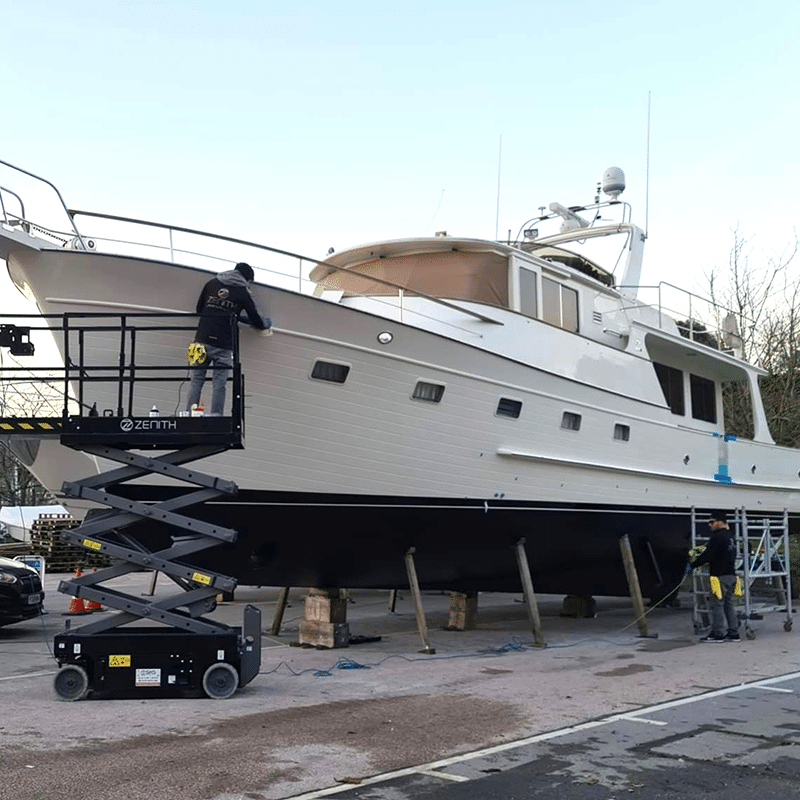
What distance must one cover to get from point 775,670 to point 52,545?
55.4 ft

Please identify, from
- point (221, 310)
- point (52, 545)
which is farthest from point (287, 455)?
point (52, 545)

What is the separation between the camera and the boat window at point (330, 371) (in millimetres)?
8852

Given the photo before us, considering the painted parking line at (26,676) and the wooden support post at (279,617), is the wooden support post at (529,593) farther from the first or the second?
the painted parking line at (26,676)

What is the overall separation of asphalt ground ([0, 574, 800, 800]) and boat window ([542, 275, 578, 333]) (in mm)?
3856

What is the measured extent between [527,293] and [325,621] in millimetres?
4456

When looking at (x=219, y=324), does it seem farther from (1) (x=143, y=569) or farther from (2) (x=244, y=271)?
(1) (x=143, y=569)

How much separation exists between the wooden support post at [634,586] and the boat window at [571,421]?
5.90ft

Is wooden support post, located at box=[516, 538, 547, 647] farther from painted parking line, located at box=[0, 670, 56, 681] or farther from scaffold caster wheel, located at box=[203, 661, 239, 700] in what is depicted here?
painted parking line, located at box=[0, 670, 56, 681]

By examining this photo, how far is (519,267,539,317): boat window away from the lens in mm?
11014

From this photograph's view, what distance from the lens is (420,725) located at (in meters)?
6.11

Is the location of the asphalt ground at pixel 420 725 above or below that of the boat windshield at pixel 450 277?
below

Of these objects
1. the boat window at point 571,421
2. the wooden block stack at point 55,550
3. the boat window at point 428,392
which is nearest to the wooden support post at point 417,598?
the boat window at point 428,392

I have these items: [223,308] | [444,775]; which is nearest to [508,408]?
[223,308]

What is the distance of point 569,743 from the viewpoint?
5.59 metres
